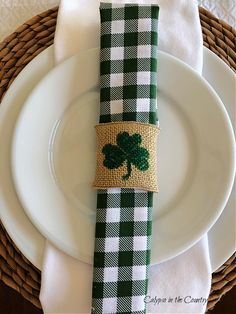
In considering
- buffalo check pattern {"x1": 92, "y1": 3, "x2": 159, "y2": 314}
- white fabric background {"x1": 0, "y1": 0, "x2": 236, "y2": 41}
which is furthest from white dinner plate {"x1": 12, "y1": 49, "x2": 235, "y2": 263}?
white fabric background {"x1": 0, "y1": 0, "x2": 236, "y2": 41}

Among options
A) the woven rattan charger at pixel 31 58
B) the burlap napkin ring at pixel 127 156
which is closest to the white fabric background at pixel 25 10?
the woven rattan charger at pixel 31 58

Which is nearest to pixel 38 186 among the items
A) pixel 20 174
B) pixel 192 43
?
pixel 20 174

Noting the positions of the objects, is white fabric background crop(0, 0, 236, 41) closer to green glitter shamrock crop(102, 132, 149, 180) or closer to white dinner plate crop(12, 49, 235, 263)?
white dinner plate crop(12, 49, 235, 263)

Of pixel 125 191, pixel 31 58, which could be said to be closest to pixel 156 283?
pixel 125 191

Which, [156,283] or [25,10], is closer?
[156,283]

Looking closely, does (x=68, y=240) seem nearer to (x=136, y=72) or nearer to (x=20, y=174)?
(x=20, y=174)

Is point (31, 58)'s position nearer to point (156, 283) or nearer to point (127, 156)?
point (127, 156)

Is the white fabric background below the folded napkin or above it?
above
